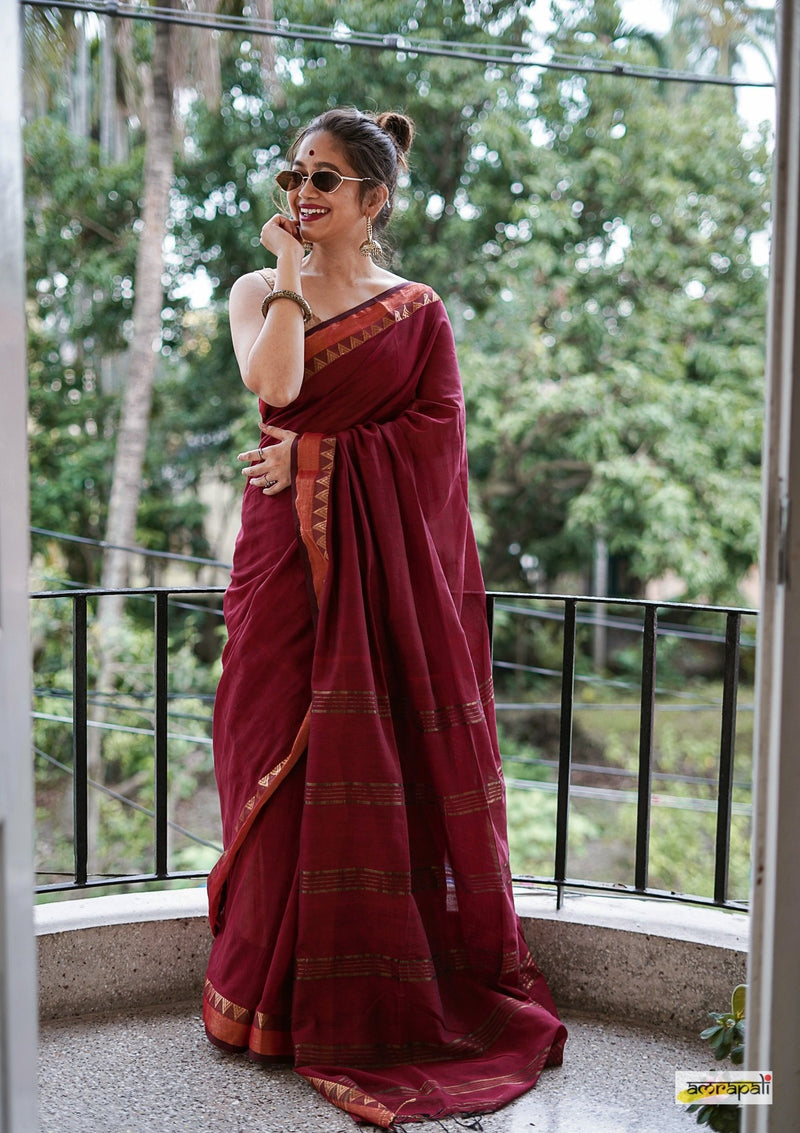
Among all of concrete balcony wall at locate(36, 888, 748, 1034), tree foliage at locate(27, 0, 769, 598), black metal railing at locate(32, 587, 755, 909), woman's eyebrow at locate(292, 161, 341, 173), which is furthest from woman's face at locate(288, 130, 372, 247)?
tree foliage at locate(27, 0, 769, 598)

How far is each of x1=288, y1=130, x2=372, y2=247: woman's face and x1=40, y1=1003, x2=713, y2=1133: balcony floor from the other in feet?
4.83

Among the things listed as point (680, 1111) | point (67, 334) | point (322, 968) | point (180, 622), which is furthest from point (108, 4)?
point (180, 622)

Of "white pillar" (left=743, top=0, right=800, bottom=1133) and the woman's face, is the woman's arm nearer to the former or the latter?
the woman's face

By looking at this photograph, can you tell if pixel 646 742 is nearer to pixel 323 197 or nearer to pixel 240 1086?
pixel 240 1086

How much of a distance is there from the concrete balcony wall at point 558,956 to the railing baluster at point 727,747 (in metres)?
0.12

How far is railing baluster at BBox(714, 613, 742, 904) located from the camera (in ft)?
6.60

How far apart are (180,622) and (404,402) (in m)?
7.73

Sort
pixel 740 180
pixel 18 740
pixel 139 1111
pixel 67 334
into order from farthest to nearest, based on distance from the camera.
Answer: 1. pixel 67 334
2. pixel 740 180
3. pixel 139 1111
4. pixel 18 740

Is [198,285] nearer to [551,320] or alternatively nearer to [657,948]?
[551,320]

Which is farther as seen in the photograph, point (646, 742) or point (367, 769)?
point (646, 742)

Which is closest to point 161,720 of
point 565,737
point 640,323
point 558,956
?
point 565,737

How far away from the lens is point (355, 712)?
5.96 feet

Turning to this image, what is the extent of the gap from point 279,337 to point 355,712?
2.12 feet

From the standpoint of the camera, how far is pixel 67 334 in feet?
29.2
